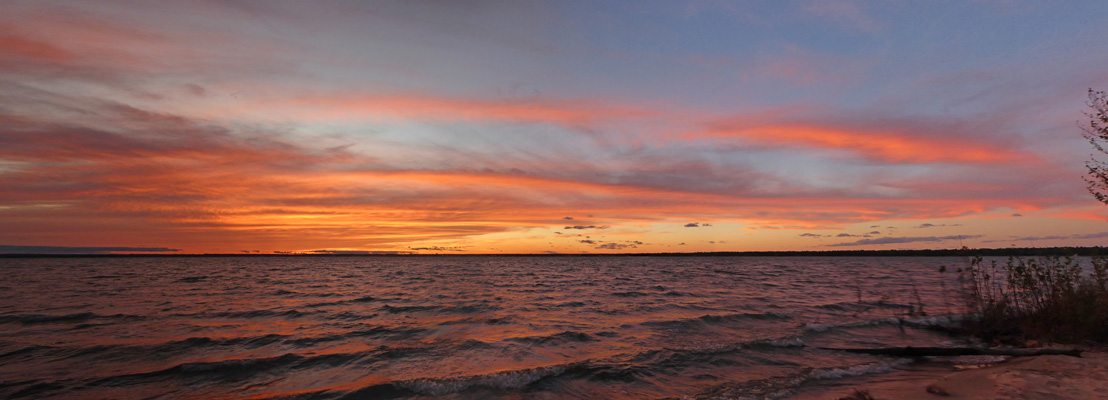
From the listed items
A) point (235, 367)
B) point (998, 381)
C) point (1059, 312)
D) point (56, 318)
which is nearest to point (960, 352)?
point (1059, 312)

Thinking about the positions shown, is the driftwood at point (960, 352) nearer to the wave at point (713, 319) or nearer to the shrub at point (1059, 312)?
the shrub at point (1059, 312)

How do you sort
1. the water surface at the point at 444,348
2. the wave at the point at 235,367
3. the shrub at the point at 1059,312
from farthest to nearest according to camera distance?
the shrub at the point at 1059,312 < the wave at the point at 235,367 < the water surface at the point at 444,348

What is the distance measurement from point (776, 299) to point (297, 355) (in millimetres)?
26321

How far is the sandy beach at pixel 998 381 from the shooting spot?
26.8 feet

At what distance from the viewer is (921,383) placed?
9.89 metres

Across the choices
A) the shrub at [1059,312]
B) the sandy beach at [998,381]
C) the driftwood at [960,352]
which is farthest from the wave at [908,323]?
the sandy beach at [998,381]

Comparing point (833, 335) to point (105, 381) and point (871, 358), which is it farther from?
point (105, 381)

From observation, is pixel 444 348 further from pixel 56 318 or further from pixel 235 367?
pixel 56 318

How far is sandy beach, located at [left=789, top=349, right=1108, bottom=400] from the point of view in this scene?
8.17 meters

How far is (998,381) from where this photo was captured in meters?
9.12

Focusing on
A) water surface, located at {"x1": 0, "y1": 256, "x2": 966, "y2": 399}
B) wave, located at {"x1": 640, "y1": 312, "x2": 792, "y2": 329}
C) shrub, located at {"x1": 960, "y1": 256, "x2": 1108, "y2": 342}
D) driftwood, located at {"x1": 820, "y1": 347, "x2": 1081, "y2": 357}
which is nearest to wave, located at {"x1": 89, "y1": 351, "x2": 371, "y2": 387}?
water surface, located at {"x1": 0, "y1": 256, "x2": 966, "y2": 399}

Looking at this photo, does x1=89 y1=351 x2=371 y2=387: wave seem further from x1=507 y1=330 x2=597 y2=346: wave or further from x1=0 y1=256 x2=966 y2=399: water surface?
x1=507 y1=330 x2=597 y2=346: wave

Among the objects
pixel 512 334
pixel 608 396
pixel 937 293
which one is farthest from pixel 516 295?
pixel 937 293

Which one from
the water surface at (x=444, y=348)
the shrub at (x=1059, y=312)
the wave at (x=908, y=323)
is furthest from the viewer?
the wave at (x=908, y=323)
